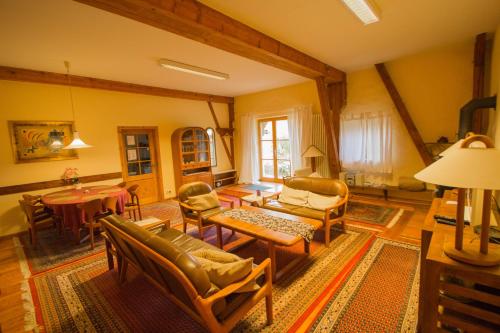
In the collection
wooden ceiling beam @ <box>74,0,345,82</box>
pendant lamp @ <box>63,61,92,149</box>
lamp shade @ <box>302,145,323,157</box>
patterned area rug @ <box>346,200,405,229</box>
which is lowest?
patterned area rug @ <box>346,200,405,229</box>

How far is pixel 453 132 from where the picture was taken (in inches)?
162

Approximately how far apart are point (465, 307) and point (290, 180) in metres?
2.77

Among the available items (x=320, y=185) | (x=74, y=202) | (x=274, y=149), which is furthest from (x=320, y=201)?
(x=274, y=149)

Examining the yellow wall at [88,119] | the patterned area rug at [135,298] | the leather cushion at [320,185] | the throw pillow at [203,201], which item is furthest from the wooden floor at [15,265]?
the throw pillow at [203,201]

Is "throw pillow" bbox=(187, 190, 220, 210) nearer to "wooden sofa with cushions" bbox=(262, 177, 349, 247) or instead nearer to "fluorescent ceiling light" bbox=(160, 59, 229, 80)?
"wooden sofa with cushions" bbox=(262, 177, 349, 247)

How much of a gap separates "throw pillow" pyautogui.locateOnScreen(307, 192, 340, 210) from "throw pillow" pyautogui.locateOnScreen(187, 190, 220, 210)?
142 cm

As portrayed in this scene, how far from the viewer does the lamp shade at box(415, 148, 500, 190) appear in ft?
3.49

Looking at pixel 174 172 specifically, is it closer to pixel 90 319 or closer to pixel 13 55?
pixel 13 55

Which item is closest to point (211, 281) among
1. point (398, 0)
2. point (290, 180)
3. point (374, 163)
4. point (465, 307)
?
point (465, 307)

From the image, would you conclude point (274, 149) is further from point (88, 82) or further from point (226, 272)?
point (226, 272)

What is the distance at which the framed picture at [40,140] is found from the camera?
12.9 ft

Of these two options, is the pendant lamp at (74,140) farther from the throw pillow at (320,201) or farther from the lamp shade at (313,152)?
the lamp shade at (313,152)

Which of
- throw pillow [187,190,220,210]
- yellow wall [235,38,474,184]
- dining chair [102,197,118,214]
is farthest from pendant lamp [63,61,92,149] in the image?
yellow wall [235,38,474,184]

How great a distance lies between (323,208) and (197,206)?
180 cm
